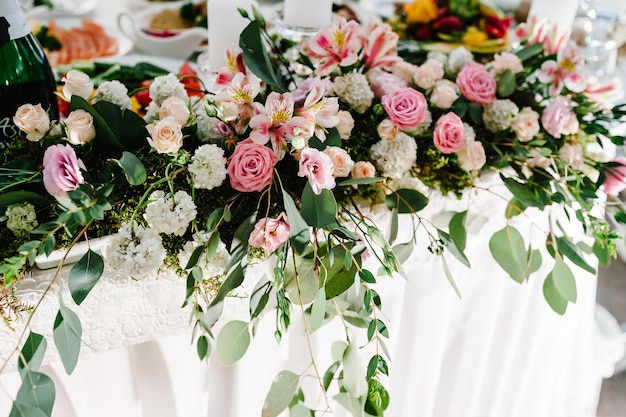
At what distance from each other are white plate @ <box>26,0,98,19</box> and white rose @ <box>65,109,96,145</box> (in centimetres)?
93

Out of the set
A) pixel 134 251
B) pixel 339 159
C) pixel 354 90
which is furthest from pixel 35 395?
pixel 354 90

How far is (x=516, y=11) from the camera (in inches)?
62.6

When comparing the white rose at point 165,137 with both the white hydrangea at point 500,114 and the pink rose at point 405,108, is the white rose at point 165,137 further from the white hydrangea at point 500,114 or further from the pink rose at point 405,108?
the white hydrangea at point 500,114

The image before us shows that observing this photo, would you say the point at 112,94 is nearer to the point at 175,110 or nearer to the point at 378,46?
the point at 175,110

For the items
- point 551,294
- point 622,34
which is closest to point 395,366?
point 551,294

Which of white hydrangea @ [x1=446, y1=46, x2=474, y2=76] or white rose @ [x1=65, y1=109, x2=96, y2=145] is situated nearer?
white rose @ [x1=65, y1=109, x2=96, y2=145]

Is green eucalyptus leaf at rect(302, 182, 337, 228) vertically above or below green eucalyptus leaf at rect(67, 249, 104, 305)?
above

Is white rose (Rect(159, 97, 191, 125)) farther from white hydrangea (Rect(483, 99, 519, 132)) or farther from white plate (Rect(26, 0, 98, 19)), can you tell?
white plate (Rect(26, 0, 98, 19))

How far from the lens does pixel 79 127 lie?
0.56 m

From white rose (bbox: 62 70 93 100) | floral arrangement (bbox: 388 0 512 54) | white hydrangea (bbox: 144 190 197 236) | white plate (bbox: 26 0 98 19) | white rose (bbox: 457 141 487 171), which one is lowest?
white plate (bbox: 26 0 98 19)

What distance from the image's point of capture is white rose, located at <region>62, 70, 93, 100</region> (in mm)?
577

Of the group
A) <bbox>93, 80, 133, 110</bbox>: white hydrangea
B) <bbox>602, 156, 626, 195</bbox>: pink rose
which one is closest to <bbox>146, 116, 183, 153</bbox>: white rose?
<bbox>93, 80, 133, 110</bbox>: white hydrangea

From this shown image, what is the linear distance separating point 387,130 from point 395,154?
30 millimetres

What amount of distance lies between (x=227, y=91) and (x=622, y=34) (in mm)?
1465
